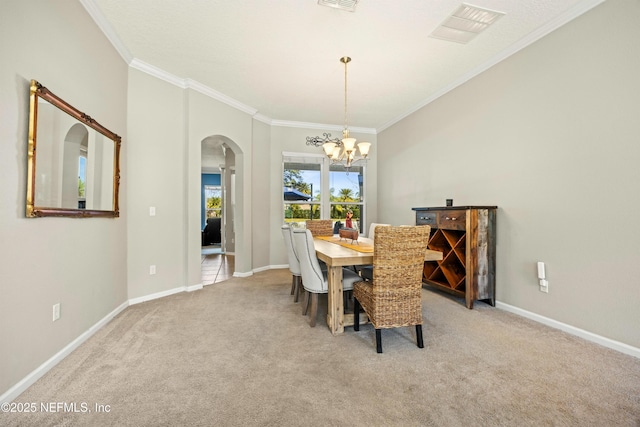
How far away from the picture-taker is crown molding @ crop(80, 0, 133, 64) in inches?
94.1

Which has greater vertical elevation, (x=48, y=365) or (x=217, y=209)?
(x=217, y=209)

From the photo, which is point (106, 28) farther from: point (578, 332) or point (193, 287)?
point (578, 332)

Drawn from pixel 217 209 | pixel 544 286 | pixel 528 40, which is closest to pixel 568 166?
pixel 544 286

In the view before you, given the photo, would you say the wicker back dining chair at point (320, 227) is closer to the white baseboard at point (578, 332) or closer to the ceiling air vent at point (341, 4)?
the white baseboard at point (578, 332)

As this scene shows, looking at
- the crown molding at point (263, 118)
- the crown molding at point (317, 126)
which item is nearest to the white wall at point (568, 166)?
the crown molding at point (317, 126)

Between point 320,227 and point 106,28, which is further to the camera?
point 320,227

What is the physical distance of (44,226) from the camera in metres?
1.89

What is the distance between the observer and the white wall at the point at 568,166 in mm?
2152

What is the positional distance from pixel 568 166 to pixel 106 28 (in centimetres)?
448

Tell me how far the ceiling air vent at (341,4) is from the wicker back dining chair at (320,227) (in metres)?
2.59

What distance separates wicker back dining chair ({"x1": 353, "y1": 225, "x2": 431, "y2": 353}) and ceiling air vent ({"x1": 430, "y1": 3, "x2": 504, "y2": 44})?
198 centimetres

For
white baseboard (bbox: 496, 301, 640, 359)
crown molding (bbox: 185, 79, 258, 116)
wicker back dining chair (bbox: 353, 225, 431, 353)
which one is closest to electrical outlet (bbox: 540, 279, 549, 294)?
white baseboard (bbox: 496, 301, 640, 359)

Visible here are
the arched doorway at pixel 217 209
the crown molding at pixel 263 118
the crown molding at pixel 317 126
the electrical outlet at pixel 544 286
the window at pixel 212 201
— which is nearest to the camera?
A: the electrical outlet at pixel 544 286

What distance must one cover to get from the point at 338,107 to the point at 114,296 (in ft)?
13.4
